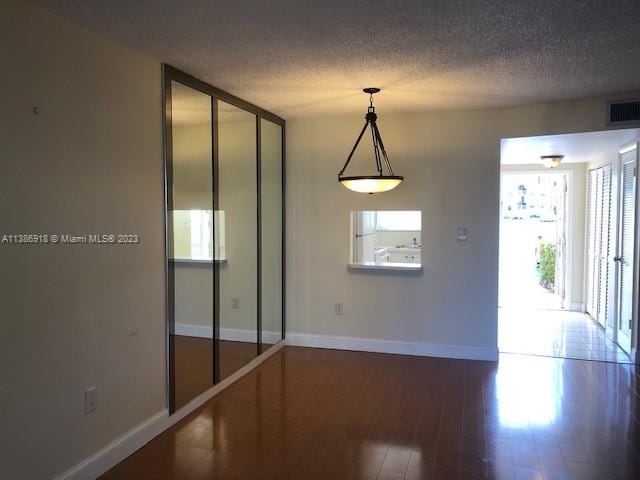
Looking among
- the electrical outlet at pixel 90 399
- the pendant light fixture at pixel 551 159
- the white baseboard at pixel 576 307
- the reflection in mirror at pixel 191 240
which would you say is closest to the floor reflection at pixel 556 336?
the white baseboard at pixel 576 307

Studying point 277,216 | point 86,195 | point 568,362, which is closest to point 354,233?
point 277,216

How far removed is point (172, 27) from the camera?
2.66 metres

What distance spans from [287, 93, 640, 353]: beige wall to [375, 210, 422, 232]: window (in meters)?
0.95

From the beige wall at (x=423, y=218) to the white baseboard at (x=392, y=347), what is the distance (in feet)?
0.18

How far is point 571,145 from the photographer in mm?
5250

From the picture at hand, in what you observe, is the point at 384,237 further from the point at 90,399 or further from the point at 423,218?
the point at 90,399

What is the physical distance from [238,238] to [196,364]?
46.3 inches

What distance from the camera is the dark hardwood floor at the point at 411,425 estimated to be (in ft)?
9.25

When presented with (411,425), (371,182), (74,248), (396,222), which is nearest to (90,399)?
(74,248)

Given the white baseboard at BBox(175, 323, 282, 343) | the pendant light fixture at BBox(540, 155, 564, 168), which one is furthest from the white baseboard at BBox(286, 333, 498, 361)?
the pendant light fixture at BBox(540, 155, 564, 168)

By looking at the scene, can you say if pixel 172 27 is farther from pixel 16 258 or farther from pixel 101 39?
pixel 16 258

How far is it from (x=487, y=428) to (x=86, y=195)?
2932 millimetres

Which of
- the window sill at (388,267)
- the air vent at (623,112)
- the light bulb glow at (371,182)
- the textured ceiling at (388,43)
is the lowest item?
the window sill at (388,267)

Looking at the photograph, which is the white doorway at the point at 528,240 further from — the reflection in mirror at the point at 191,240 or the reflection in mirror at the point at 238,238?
the reflection in mirror at the point at 191,240
